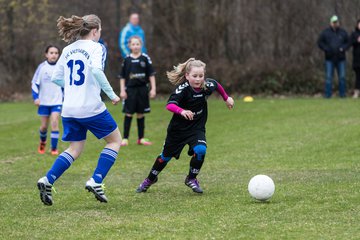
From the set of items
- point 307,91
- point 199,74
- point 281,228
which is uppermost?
point 199,74

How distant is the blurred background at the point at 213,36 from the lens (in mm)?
22484

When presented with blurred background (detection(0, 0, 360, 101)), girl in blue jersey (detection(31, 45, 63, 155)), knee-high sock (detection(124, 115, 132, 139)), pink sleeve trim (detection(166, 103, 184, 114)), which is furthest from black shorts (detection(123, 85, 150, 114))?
blurred background (detection(0, 0, 360, 101))

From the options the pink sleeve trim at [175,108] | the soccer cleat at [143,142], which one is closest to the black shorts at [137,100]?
the soccer cleat at [143,142]

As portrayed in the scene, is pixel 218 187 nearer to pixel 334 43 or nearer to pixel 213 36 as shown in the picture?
pixel 334 43

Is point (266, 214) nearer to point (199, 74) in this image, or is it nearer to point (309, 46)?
point (199, 74)

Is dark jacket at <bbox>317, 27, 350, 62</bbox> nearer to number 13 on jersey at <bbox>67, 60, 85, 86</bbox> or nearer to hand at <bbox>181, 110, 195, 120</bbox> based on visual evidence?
hand at <bbox>181, 110, 195, 120</bbox>

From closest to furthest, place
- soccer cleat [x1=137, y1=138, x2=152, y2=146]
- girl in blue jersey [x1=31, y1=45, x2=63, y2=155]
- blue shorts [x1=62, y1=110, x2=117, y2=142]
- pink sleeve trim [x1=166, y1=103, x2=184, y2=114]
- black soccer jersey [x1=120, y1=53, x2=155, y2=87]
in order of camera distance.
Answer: blue shorts [x1=62, y1=110, x2=117, y2=142] < pink sleeve trim [x1=166, y1=103, x2=184, y2=114] < girl in blue jersey [x1=31, y1=45, x2=63, y2=155] < black soccer jersey [x1=120, y1=53, x2=155, y2=87] < soccer cleat [x1=137, y1=138, x2=152, y2=146]

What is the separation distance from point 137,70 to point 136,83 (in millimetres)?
263

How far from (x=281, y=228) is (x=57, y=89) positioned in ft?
23.8

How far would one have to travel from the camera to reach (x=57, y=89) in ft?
41.6

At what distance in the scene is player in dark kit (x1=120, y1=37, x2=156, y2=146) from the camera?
13.5m

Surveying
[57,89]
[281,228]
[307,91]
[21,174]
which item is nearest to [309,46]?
[307,91]

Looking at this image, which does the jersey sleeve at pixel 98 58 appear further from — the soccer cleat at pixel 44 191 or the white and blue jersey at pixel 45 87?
the white and blue jersey at pixel 45 87

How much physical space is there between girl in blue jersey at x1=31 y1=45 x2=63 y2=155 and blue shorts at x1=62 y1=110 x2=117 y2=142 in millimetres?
4932
